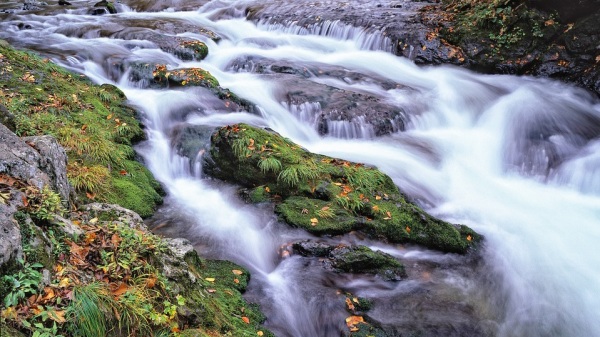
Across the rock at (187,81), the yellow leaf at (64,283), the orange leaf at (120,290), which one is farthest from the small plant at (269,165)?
the yellow leaf at (64,283)

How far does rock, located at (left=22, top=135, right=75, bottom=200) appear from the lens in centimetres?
396

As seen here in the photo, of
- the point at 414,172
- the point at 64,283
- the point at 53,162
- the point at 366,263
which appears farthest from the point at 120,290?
the point at 414,172

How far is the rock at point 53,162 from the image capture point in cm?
396

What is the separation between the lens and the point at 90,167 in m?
5.94

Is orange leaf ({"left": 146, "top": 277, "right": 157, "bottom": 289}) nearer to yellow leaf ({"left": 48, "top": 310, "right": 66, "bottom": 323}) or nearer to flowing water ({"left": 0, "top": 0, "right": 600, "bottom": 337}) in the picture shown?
yellow leaf ({"left": 48, "top": 310, "right": 66, "bottom": 323})

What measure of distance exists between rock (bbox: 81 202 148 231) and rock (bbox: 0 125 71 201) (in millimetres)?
299

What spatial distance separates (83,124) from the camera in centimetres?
711

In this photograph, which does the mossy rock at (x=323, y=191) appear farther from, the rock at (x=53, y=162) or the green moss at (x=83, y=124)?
the rock at (x=53, y=162)

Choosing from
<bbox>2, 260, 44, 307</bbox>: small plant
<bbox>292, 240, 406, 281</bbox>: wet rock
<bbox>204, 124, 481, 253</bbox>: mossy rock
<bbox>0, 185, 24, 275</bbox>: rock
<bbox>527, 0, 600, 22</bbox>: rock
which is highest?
<bbox>527, 0, 600, 22</bbox>: rock

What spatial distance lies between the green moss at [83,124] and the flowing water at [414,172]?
51 centimetres

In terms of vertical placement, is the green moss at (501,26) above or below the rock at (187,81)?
above

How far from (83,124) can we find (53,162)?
3.34 m

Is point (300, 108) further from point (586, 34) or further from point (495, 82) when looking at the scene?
point (586, 34)

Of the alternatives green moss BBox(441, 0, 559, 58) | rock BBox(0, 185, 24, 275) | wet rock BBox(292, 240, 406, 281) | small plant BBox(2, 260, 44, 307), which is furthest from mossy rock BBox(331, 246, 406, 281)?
green moss BBox(441, 0, 559, 58)
